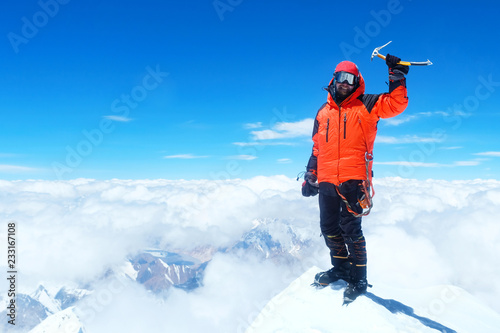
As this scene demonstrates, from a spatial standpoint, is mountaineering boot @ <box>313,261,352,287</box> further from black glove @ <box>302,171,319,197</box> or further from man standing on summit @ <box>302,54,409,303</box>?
black glove @ <box>302,171,319,197</box>

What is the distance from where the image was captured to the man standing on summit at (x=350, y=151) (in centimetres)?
534

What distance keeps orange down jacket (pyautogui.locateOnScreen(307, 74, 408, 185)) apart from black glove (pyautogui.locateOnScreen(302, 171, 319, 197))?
0.57 metres

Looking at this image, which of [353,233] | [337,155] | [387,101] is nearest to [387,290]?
[353,233]

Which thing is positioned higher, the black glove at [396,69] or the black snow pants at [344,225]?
the black glove at [396,69]

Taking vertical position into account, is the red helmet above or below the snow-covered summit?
above

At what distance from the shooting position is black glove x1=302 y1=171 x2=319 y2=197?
255 inches

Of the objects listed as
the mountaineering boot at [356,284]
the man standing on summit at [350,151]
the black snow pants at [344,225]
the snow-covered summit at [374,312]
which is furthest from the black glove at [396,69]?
the snow-covered summit at [374,312]

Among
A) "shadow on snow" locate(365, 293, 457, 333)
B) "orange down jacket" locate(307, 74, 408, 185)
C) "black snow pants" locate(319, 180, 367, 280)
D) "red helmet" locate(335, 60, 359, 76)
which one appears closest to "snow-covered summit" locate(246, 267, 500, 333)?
"shadow on snow" locate(365, 293, 457, 333)

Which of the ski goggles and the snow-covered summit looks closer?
the snow-covered summit

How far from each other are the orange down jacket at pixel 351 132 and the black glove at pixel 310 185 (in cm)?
57

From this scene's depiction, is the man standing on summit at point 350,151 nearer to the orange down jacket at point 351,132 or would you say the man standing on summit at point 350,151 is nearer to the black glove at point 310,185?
the orange down jacket at point 351,132

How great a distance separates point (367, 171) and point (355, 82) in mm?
1885

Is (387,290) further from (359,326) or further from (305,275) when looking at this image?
(359,326)

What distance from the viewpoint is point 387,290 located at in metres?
7.93
